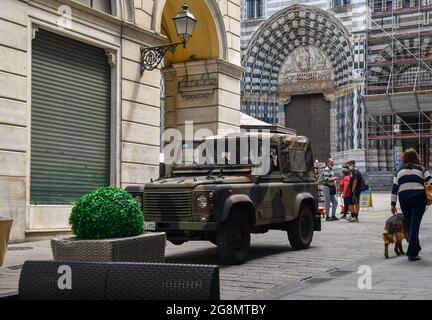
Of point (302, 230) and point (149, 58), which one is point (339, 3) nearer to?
point (149, 58)

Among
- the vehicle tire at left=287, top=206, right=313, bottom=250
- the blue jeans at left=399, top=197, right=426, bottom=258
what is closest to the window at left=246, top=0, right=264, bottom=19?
the vehicle tire at left=287, top=206, right=313, bottom=250

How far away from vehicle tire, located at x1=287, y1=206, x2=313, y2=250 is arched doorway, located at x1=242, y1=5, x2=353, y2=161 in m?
32.2

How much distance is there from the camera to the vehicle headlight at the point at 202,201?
31.4 feet

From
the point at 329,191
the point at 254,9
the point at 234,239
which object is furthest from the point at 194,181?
the point at 254,9

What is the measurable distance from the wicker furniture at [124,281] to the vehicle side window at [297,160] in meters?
8.17

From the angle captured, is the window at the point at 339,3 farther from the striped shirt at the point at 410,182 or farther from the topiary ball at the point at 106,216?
the topiary ball at the point at 106,216

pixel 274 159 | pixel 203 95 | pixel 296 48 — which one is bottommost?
pixel 274 159

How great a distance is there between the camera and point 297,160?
1183 centimetres

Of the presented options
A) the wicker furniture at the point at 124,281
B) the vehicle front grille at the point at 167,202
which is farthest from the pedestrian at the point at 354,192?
the wicker furniture at the point at 124,281

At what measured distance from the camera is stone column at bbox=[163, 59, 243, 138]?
19594 mm

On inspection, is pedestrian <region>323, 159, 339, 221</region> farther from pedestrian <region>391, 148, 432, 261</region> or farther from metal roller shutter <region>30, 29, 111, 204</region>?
pedestrian <region>391, 148, 432, 261</region>

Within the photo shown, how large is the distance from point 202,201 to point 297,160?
2.85 metres
